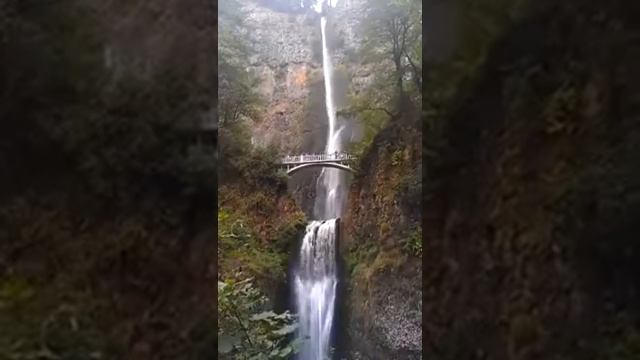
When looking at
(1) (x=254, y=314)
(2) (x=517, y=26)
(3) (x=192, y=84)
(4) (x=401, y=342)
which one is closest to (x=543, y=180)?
(2) (x=517, y=26)

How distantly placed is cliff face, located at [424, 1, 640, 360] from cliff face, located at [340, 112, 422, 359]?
7.98 feet

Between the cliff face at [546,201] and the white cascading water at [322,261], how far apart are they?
2.55m

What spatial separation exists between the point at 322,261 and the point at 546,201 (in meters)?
2.82

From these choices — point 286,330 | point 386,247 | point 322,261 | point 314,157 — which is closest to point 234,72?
point 314,157

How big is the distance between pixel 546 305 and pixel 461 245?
17 centimetres

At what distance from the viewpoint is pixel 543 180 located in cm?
97

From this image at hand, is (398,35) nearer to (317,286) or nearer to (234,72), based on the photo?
(234,72)

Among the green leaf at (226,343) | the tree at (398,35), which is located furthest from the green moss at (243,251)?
the tree at (398,35)

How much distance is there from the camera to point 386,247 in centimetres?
357

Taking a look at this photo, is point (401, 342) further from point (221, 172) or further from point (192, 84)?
point (192, 84)

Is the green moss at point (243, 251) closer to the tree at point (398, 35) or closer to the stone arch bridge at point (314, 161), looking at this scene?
the stone arch bridge at point (314, 161)

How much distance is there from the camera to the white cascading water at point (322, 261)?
3574 mm

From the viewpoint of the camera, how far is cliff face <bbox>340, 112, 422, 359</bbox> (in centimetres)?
349

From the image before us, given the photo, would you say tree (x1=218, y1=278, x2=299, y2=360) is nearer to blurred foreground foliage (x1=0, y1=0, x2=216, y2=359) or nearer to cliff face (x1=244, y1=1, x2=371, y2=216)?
cliff face (x1=244, y1=1, x2=371, y2=216)
